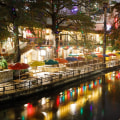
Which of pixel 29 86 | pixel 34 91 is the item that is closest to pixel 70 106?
pixel 34 91

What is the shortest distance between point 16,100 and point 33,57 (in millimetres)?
20566

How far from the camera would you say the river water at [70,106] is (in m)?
13.4

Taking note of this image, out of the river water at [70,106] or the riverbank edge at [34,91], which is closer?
the river water at [70,106]

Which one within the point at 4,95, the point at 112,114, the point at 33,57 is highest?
the point at 33,57

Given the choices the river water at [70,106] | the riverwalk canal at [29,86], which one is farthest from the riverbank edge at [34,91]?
the river water at [70,106]

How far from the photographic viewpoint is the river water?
1338 centimetres

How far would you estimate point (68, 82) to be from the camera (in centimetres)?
2339

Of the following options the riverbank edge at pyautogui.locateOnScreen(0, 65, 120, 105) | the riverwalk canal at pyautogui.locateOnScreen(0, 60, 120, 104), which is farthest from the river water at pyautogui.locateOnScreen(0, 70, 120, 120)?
the riverwalk canal at pyautogui.locateOnScreen(0, 60, 120, 104)

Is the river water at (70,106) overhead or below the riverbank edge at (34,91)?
below

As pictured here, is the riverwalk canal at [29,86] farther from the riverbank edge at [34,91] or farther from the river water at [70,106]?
the river water at [70,106]

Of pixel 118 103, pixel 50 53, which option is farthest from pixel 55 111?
pixel 50 53

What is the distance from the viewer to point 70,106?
1566 centimetres

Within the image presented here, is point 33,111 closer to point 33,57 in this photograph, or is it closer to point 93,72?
point 93,72

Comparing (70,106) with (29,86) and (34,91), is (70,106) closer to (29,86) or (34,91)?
(34,91)
